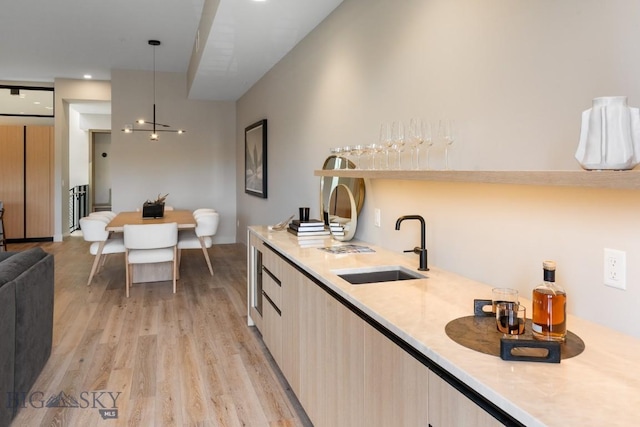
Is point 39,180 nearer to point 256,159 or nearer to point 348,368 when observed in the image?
point 256,159

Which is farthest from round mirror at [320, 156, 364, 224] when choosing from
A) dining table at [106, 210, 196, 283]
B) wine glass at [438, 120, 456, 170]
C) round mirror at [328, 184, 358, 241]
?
dining table at [106, 210, 196, 283]

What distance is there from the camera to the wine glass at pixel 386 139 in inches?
96.7

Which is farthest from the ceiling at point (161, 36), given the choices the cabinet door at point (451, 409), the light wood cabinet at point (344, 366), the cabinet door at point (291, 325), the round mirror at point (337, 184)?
the cabinet door at point (451, 409)

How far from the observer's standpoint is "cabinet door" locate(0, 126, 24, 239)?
8.28 meters

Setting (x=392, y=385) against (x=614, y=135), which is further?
(x=392, y=385)

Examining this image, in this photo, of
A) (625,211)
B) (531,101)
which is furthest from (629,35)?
(625,211)

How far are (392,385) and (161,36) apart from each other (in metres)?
5.54

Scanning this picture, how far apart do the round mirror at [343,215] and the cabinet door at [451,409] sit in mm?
1923

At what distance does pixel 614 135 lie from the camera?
117cm

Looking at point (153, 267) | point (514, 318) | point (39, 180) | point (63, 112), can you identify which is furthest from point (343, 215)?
point (39, 180)

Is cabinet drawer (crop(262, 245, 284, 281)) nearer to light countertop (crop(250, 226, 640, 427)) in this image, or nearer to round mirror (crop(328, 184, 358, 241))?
round mirror (crop(328, 184, 358, 241))

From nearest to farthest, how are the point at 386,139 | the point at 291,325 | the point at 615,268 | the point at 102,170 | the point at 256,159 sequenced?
the point at 615,268
the point at 291,325
the point at 386,139
the point at 256,159
the point at 102,170

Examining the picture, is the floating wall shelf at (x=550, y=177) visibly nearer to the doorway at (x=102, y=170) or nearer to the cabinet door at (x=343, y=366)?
the cabinet door at (x=343, y=366)

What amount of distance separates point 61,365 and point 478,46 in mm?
3201
